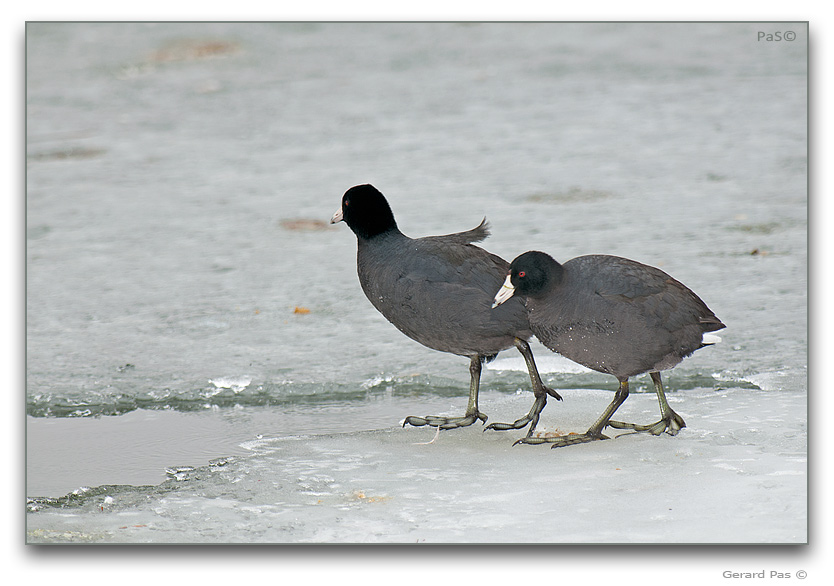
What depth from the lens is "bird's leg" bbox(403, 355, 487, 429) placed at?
4.30m

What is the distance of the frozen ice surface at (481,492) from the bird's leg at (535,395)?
0.07m

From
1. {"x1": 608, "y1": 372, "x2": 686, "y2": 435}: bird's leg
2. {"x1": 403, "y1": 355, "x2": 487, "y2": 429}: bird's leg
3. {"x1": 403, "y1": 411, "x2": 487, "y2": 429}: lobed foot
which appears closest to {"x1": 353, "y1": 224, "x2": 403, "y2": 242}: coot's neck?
{"x1": 403, "y1": 355, "x2": 487, "y2": 429}: bird's leg

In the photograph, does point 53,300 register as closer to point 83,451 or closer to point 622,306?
point 83,451

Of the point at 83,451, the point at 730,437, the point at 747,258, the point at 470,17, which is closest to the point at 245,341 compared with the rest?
the point at 83,451

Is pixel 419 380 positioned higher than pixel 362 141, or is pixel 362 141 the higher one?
pixel 362 141

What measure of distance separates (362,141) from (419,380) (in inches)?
196

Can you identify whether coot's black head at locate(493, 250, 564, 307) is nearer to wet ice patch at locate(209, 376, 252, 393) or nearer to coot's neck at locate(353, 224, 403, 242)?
coot's neck at locate(353, 224, 403, 242)

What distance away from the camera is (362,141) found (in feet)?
30.9

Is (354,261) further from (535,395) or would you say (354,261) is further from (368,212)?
(535,395)

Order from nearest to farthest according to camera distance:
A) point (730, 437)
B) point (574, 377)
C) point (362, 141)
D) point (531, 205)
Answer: point (730, 437), point (574, 377), point (531, 205), point (362, 141)

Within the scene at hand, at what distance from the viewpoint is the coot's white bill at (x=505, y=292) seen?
3824 millimetres

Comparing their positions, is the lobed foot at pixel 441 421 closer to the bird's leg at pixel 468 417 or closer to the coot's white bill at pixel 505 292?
the bird's leg at pixel 468 417

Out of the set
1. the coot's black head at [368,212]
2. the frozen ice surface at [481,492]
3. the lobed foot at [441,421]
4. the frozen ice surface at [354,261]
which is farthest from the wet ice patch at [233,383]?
the coot's black head at [368,212]

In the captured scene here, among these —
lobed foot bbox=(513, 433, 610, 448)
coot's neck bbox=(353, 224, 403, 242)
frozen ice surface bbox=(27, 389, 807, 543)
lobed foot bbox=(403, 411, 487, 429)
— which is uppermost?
coot's neck bbox=(353, 224, 403, 242)
